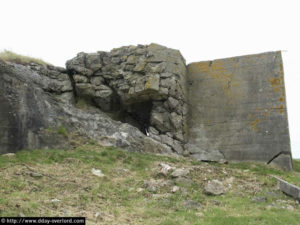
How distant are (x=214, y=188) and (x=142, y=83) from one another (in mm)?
6069

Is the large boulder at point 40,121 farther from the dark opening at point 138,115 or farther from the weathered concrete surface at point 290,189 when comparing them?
the weathered concrete surface at point 290,189

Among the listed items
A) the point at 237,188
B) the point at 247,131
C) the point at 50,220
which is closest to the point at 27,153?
the point at 50,220

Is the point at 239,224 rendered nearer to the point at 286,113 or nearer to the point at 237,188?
the point at 237,188

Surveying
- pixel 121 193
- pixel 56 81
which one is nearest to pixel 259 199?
pixel 121 193

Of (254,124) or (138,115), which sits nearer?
(254,124)

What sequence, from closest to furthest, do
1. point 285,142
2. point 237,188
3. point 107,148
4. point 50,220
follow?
point 50,220 < point 237,188 < point 107,148 < point 285,142

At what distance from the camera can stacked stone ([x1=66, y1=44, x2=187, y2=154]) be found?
11930 millimetres

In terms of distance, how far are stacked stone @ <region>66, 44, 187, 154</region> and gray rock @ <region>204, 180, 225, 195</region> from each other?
4610 mm

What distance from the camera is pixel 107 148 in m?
9.70

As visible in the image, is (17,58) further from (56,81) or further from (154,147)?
(154,147)

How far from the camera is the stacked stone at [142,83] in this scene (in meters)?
11.9

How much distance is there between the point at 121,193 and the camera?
6.45m

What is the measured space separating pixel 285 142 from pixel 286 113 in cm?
101

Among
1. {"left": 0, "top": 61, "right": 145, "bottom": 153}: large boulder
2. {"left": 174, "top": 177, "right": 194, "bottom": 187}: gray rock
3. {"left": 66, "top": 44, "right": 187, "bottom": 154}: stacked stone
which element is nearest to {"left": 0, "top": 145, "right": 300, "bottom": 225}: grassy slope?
{"left": 174, "top": 177, "right": 194, "bottom": 187}: gray rock
